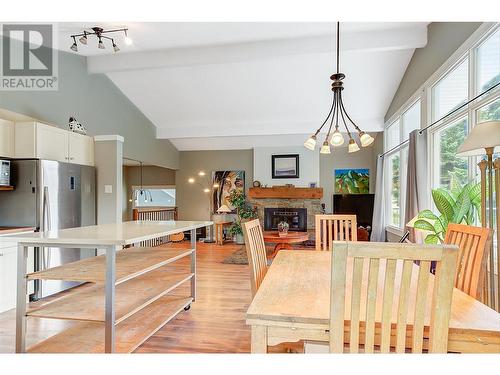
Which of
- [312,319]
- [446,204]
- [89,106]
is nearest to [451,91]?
[446,204]

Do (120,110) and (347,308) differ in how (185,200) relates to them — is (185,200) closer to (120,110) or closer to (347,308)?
(120,110)

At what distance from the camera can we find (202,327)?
2680mm

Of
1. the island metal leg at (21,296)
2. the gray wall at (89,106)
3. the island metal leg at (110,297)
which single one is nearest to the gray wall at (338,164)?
the gray wall at (89,106)

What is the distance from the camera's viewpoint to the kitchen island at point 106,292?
189 cm

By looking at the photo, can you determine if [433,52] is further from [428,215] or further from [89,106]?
[89,106]

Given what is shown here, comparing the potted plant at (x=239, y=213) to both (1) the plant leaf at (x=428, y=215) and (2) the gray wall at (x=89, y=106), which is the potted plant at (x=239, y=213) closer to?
(2) the gray wall at (x=89, y=106)

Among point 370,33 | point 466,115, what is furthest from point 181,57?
point 466,115

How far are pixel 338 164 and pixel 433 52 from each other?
13.0ft

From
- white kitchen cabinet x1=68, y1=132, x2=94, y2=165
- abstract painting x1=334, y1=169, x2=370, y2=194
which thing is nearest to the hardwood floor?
white kitchen cabinet x1=68, y1=132, x2=94, y2=165

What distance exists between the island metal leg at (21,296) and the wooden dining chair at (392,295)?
198cm

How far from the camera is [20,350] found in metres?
2.01
